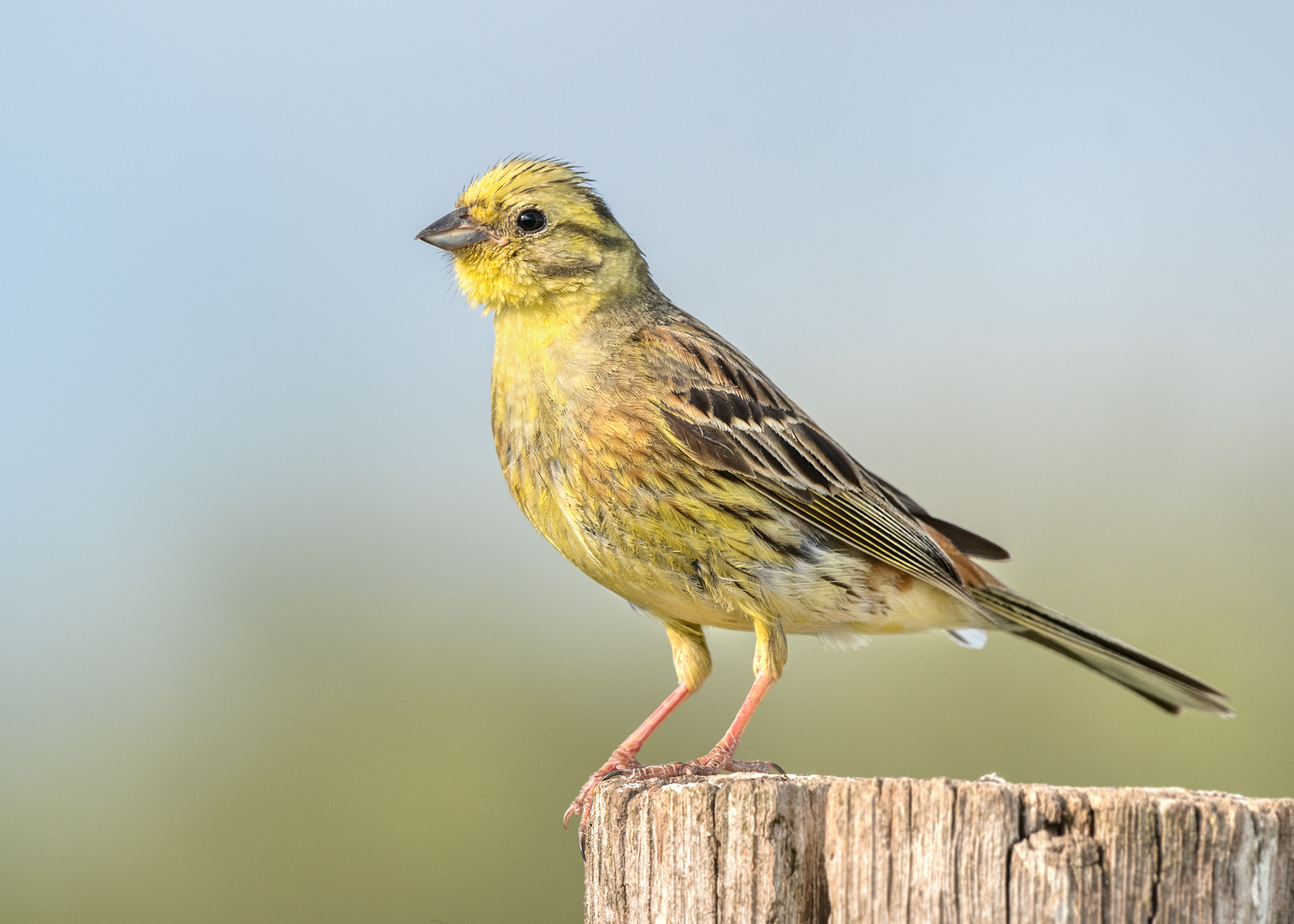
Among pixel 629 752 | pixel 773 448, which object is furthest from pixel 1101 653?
pixel 629 752

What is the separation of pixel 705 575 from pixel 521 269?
1728 millimetres

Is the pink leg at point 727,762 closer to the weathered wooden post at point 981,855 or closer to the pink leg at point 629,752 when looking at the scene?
the pink leg at point 629,752

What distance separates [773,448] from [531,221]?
1602 mm

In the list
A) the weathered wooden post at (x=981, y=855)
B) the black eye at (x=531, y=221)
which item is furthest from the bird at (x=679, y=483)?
the weathered wooden post at (x=981, y=855)

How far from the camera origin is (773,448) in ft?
18.9

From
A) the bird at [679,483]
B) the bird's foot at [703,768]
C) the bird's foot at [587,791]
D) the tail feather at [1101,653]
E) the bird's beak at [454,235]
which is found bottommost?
the bird's foot at [587,791]

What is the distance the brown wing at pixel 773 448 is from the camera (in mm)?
5461

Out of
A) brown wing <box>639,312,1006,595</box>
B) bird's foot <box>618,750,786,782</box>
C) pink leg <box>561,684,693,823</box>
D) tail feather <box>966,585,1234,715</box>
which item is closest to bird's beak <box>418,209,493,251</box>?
brown wing <box>639,312,1006,595</box>

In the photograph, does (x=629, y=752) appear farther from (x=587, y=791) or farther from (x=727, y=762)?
(x=727, y=762)

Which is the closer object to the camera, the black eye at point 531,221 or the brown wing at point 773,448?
the brown wing at point 773,448

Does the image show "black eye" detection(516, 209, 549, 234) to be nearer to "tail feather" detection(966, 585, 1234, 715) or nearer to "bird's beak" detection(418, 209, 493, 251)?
"bird's beak" detection(418, 209, 493, 251)

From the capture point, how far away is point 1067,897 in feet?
9.41

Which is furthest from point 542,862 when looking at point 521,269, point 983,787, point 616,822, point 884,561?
point 983,787

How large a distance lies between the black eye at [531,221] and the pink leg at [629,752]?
7.65ft
